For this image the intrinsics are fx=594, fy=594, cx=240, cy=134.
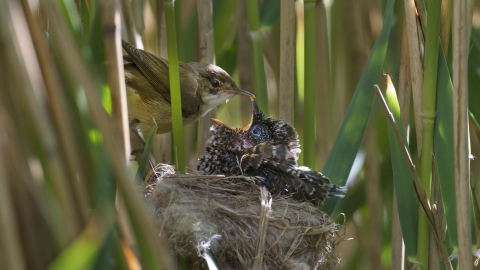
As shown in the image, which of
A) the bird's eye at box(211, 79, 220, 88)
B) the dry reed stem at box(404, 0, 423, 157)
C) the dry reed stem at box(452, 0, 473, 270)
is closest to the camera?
the dry reed stem at box(452, 0, 473, 270)

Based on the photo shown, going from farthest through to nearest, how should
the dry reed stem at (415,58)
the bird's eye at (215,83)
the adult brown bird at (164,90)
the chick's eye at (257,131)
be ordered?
the bird's eye at (215,83), the chick's eye at (257,131), the adult brown bird at (164,90), the dry reed stem at (415,58)

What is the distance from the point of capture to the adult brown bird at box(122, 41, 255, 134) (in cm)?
261

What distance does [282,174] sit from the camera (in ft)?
8.04

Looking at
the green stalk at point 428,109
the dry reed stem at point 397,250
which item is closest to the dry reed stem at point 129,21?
the green stalk at point 428,109

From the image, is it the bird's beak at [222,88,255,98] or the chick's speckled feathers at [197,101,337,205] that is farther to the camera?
the bird's beak at [222,88,255,98]

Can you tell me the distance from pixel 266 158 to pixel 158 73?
1.97 ft

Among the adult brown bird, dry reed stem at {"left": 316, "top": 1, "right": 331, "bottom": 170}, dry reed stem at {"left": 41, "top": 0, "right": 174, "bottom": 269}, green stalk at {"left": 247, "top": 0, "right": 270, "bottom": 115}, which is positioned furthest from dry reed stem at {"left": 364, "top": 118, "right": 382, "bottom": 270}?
dry reed stem at {"left": 41, "top": 0, "right": 174, "bottom": 269}

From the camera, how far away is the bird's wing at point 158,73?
2420 millimetres

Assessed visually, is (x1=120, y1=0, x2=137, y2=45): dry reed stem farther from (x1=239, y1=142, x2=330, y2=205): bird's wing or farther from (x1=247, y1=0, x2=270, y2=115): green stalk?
(x1=239, y1=142, x2=330, y2=205): bird's wing

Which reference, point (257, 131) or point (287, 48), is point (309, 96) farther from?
point (257, 131)

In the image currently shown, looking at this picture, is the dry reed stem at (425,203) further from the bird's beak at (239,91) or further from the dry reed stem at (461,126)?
the bird's beak at (239,91)

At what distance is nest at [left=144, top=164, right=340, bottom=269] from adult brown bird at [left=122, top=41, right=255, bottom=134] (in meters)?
0.47

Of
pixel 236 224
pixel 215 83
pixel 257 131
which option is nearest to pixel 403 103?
pixel 257 131

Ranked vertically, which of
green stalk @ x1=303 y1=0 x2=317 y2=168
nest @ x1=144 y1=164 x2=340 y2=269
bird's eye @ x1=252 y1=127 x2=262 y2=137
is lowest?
nest @ x1=144 y1=164 x2=340 y2=269
